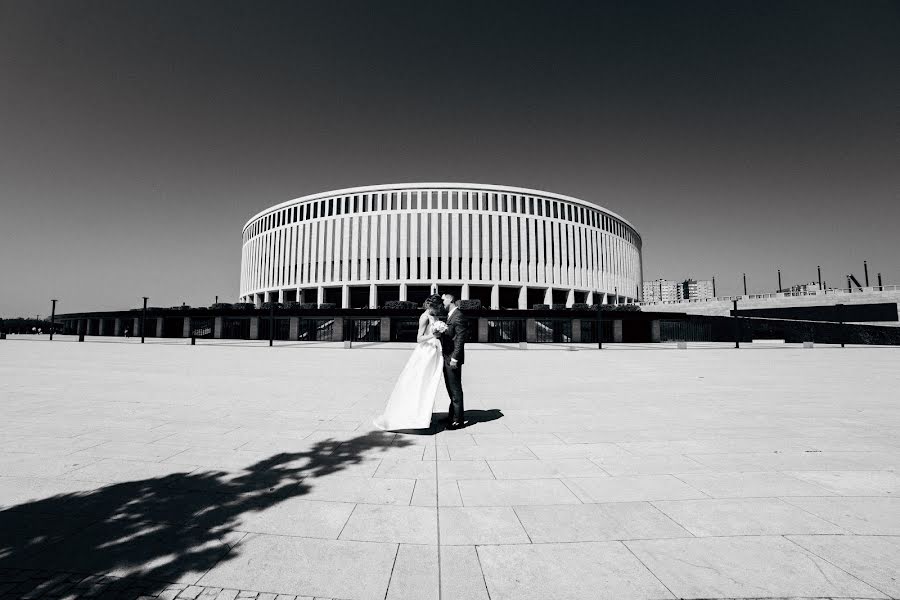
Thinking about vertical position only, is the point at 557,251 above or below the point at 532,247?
below

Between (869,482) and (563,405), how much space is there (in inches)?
185

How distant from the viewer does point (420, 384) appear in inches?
244

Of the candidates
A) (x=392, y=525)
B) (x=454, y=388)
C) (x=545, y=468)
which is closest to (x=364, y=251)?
(x=454, y=388)

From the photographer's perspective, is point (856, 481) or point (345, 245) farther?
point (345, 245)

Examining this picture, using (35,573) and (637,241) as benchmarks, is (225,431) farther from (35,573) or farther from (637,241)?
(637,241)

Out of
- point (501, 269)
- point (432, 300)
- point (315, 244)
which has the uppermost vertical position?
point (315, 244)

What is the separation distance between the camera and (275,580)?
2.44 metres

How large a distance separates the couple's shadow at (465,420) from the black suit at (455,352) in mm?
294

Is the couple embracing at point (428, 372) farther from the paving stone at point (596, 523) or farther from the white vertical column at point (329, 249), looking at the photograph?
the white vertical column at point (329, 249)

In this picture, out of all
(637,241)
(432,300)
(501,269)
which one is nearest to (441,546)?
(432,300)

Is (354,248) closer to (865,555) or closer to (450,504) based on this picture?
(450,504)

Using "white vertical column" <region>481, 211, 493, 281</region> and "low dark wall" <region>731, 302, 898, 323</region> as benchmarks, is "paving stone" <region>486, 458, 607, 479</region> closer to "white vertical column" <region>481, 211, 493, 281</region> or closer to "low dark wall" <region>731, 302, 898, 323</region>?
"white vertical column" <region>481, 211, 493, 281</region>

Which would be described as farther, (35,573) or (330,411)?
(330,411)

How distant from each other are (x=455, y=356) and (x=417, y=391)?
78 cm
